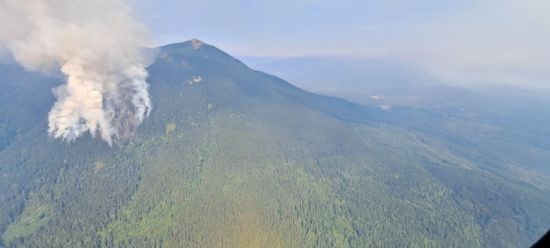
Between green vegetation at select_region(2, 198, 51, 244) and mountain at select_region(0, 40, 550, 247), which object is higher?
mountain at select_region(0, 40, 550, 247)

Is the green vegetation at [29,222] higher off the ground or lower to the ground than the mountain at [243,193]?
lower

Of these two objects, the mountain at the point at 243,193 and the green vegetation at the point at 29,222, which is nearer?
the green vegetation at the point at 29,222

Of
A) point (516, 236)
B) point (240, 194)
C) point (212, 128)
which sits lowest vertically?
point (516, 236)

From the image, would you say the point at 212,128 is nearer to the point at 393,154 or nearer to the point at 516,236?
the point at 393,154

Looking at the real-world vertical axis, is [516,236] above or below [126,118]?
below

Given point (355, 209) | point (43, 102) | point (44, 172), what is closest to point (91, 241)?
point (44, 172)

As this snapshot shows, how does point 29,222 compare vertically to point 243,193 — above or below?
below

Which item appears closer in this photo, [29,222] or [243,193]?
[29,222]

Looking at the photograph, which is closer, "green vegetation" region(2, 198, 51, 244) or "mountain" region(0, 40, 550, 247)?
"green vegetation" region(2, 198, 51, 244)
